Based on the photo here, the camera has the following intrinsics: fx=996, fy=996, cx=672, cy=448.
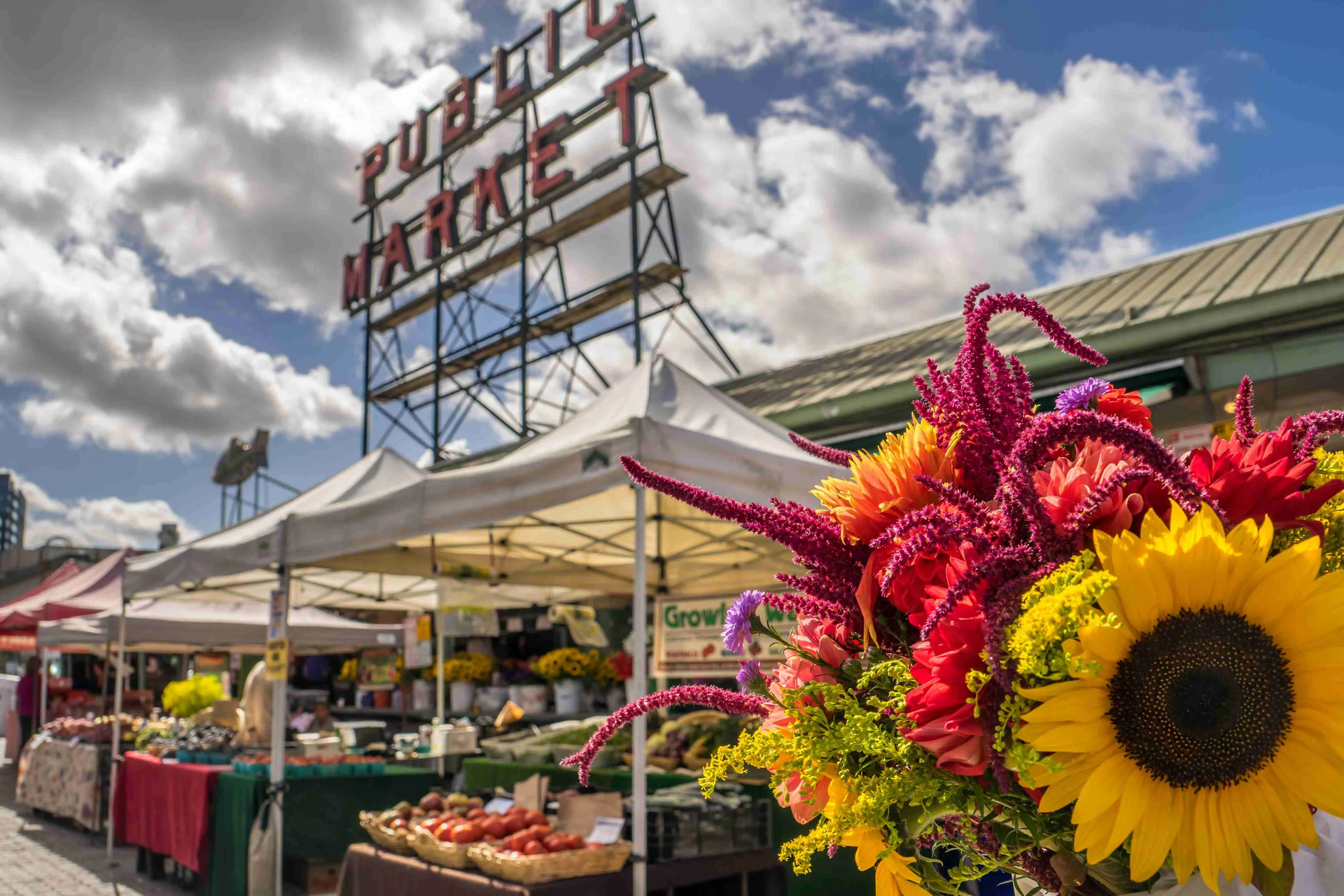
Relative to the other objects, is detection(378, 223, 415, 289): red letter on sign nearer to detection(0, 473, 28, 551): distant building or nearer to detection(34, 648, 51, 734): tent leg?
detection(34, 648, 51, 734): tent leg

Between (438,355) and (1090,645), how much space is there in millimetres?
16170

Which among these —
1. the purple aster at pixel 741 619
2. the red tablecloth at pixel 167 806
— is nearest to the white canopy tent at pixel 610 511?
the red tablecloth at pixel 167 806

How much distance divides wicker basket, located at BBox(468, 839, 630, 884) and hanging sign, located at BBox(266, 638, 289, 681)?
2.50m

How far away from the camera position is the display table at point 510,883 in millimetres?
3771

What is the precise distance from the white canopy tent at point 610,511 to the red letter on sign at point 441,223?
10362 millimetres

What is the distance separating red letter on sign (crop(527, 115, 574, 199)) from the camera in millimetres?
14180

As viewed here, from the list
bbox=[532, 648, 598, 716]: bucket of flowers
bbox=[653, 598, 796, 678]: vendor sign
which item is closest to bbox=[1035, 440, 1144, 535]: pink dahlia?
bbox=[653, 598, 796, 678]: vendor sign

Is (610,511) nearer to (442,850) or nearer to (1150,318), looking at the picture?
(442,850)

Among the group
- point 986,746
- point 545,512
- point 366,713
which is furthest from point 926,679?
point 366,713

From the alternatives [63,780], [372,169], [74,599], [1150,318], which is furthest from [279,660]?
[372,169]

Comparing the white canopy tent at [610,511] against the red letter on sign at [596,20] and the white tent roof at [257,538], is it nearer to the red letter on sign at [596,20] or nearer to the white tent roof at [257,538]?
the white tent roof at [257,538]

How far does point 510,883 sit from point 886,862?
130 inches

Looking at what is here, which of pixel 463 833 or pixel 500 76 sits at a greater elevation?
pixel 500 76

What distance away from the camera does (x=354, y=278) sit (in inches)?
733
